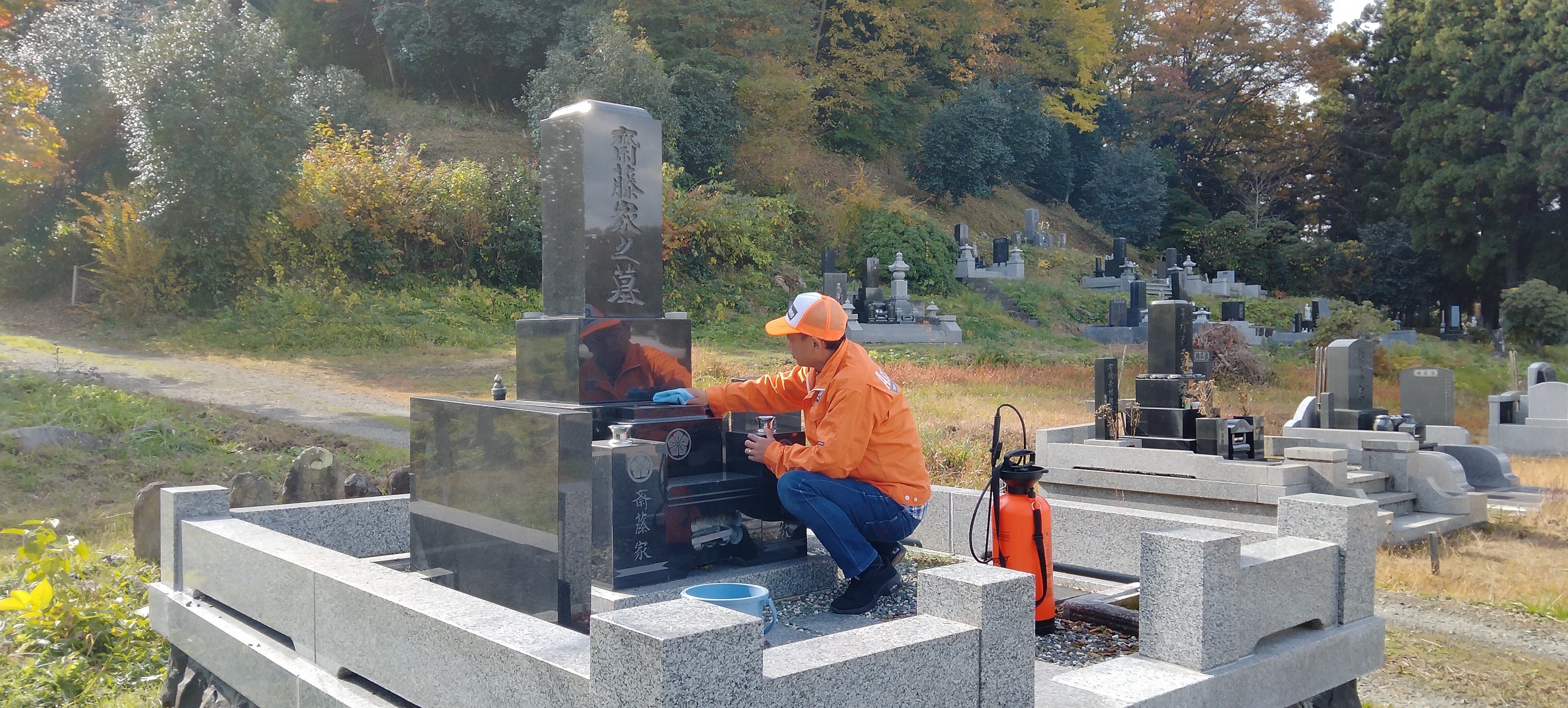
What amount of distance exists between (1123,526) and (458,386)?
10352 millimetres

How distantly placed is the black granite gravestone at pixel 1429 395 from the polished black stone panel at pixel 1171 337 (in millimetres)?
4004

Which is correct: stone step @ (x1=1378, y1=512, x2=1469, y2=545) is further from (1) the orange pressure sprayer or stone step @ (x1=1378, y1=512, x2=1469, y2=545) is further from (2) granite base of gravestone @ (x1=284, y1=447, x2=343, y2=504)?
(2) granite base of gravestone @ (x1=284, y1=447, x2=343, y2=504)

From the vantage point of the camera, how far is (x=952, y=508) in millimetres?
5809

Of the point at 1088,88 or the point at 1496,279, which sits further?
the point at 1088,88

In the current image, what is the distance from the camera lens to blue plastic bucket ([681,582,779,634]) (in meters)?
3.77

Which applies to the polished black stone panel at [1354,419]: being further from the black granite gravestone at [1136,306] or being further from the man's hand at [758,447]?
the black granite gravestone at [1136,306]

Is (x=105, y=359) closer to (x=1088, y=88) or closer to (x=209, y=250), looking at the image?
(x=209, y=250)

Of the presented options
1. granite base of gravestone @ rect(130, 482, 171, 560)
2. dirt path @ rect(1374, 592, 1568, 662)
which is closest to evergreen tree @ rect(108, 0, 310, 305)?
granite base of gravestone @ rect(130, 482, 171, 560)

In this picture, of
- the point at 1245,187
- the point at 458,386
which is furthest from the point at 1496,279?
the point at 458,386

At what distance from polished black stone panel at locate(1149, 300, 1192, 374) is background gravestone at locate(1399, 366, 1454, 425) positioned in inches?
158

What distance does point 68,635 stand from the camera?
5230 millimetres

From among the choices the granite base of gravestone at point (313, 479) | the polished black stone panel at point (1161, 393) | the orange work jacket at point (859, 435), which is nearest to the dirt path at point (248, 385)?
the granite base of gravestone at point (313, 479)

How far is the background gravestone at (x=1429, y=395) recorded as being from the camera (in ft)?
37.7

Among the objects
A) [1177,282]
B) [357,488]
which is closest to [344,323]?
[357,488]
